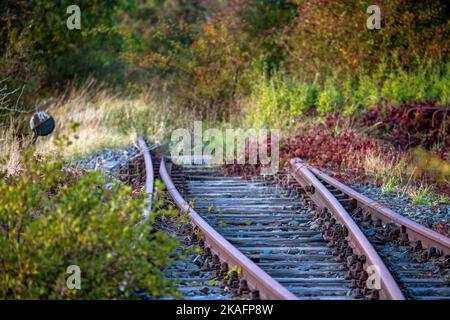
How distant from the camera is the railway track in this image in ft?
21.8

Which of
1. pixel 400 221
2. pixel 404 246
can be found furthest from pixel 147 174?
pixel 404 246

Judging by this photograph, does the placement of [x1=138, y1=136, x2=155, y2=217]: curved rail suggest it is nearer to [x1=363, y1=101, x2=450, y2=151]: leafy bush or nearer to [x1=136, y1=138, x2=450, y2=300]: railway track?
[x1=136, y1=138, x2=450, y2=300]: railway track

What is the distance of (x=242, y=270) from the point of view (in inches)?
270

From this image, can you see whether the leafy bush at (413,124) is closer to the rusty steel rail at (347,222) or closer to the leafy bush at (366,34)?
the rusty steel rail at (347,222)

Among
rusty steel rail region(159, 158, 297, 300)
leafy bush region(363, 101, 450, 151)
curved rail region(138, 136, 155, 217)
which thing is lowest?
rusty steel rail region(159, 158, 297, 300)

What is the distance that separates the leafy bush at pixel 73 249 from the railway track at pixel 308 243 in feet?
Result: 3.58

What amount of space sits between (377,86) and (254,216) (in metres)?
8.97

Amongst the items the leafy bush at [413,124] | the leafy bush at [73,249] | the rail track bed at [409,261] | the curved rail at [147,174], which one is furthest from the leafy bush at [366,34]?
the leafy bush at [73,249]

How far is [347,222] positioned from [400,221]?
2.10 feet

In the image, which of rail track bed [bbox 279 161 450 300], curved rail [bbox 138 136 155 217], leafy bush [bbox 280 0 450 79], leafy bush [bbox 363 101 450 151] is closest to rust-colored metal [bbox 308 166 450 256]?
rail track bed [bbox 279 161 450 300]

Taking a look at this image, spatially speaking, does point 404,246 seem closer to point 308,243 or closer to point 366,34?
point 308,243

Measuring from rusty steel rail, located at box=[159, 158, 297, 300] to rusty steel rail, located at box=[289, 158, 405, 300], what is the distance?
2.79 feet
